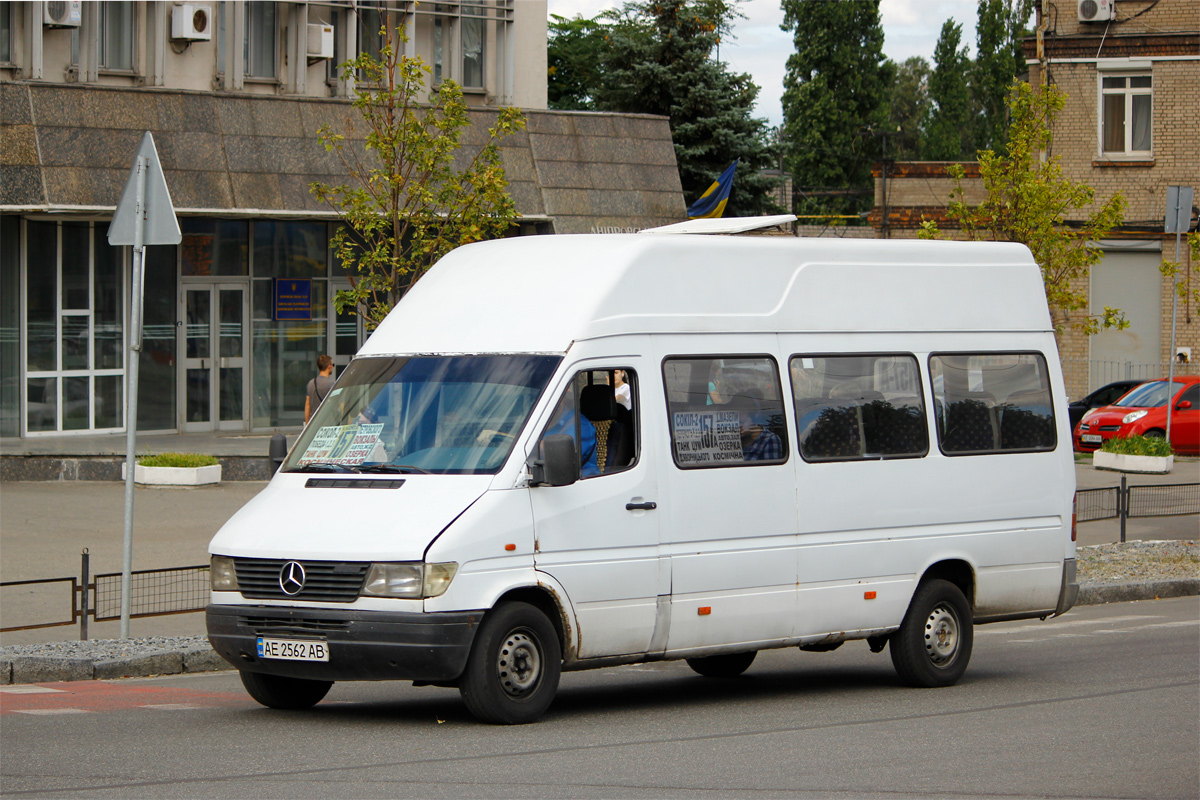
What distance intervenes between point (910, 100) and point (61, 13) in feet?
278

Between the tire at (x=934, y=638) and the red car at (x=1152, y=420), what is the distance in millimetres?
20232

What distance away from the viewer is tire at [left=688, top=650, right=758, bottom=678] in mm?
11047

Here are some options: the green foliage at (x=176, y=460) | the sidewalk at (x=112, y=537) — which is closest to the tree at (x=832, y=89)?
the sidewalk at (x=112, y=537)

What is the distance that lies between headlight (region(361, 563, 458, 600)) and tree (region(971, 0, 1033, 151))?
7202 cm

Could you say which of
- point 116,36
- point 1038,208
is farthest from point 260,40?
point 1038,208

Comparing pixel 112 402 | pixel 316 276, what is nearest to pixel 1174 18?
pixel 316 276

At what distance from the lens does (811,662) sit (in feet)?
39.3

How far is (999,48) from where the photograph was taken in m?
79.2

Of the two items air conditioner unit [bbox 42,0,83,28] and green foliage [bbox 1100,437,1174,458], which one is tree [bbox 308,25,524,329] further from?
green foliage [bbox 1100,437,1174,458]

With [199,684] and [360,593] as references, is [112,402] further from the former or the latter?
[360,593]

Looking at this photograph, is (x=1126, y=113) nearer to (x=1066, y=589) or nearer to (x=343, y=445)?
(x=1066, y=589)

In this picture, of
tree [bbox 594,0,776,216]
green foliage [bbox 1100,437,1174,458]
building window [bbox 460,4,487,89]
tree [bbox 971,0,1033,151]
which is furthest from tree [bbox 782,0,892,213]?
green foliage [bbox 1100,437,1174,458]

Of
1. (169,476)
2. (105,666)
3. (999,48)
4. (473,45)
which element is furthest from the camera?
(999,48)

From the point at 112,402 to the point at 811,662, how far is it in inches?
714
